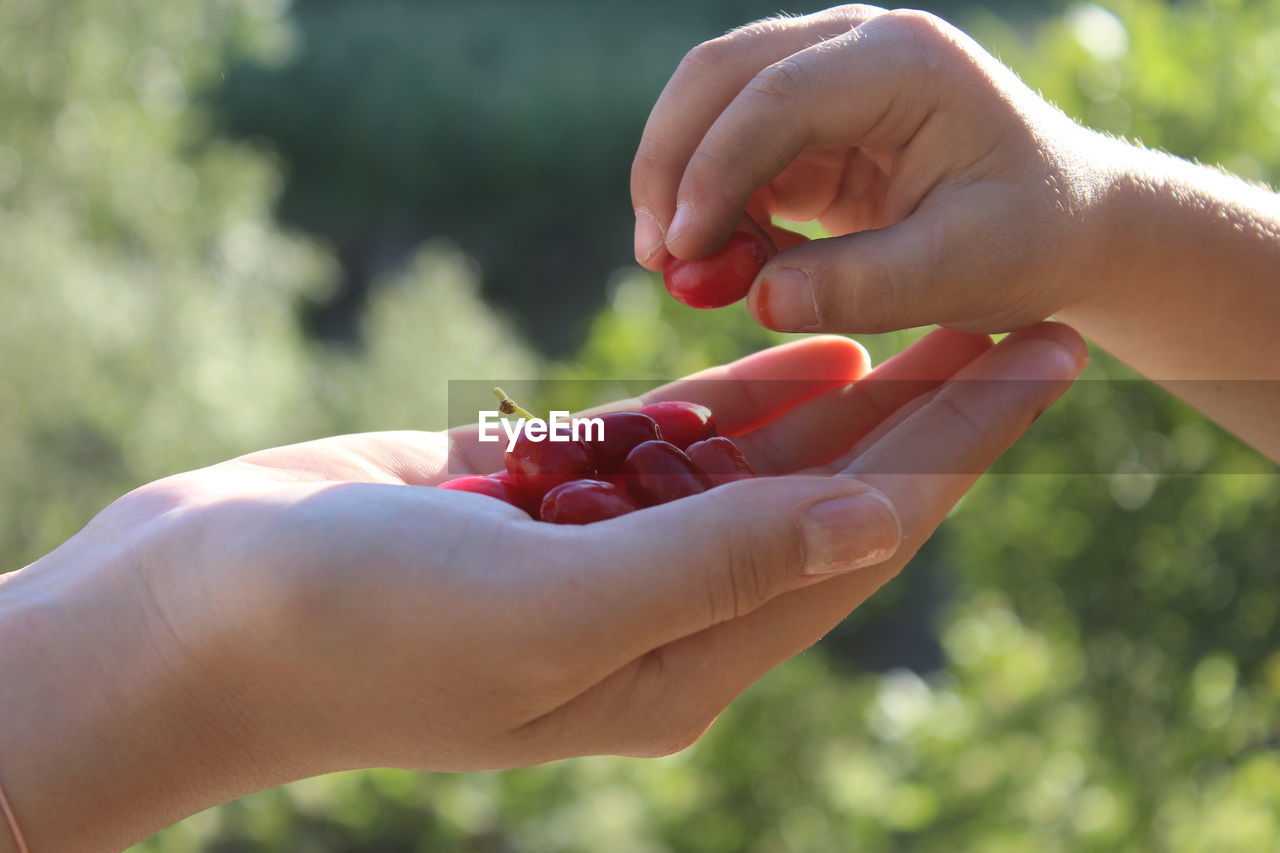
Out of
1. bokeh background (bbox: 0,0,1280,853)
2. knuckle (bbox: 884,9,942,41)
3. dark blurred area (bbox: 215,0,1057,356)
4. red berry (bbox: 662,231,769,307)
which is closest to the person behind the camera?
knuckle (bbox: 884,9,942,41)

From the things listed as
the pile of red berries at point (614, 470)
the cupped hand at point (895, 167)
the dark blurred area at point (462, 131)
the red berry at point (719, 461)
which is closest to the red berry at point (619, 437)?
the pile of red berries at point (614, 470)

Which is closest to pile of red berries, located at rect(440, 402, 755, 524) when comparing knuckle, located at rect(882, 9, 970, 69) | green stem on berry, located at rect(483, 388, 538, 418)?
green stem on berry, located at rect(483, 388, 538, 418)

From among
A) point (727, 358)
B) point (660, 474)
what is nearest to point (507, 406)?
point (660, 474)

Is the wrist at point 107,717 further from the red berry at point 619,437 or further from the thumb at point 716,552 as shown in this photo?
the red berry at point 619,437

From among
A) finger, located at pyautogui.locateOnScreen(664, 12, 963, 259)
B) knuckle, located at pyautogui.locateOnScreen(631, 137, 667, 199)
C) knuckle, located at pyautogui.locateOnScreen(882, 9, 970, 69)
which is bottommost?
knuckle, located at pyautogui.locateOnScreen(631, 137, 667, 199)

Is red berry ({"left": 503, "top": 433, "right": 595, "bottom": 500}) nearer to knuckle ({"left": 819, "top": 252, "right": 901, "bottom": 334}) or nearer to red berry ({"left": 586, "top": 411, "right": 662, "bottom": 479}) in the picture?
red berry ({"left": 586, "top": 411, "right": 662, "bottom": 479})

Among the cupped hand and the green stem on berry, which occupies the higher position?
the cupped hand

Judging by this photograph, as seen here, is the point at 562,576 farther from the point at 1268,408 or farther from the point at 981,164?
the point at 1268,408
